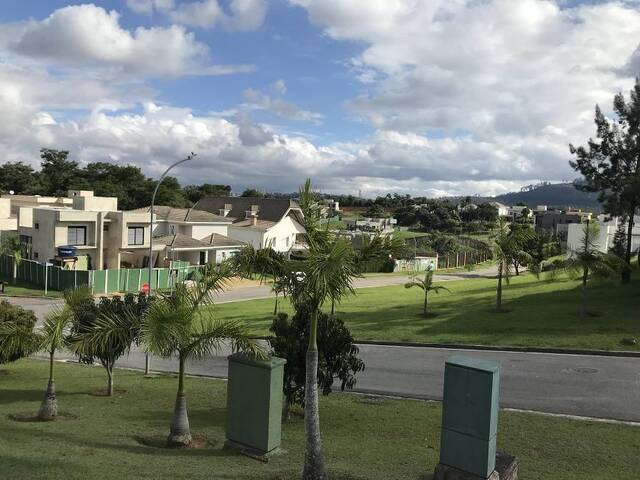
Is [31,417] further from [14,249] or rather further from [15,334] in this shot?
Answer: [14,249]

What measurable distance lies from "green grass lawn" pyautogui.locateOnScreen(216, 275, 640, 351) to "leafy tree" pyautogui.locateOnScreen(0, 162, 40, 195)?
82312 mm

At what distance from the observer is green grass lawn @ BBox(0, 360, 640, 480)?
Result: 8.78 m

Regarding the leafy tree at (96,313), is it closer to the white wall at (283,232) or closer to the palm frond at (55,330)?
the palm frond at (55,330)

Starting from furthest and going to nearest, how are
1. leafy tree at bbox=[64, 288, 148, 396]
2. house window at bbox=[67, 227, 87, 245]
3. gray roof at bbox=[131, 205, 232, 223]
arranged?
gray roof at bbox=[131, 205, 232, 223] < house window at bbox=[67, 227, 87, 245] < leafy tree at bbox=[64, 288, 148, 396]

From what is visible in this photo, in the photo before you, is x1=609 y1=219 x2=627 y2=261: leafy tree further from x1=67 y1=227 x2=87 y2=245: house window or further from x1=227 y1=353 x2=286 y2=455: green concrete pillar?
x1=67 y1=227 x2=87 y2=245: house window

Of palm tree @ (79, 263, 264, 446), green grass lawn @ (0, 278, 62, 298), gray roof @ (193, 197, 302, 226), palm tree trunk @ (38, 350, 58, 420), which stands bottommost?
green grass lawn @ (0, 278, 62, 298)

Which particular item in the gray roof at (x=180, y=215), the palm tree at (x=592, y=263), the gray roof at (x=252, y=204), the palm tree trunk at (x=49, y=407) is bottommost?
the palm tree trunk at (x=49, y=407)

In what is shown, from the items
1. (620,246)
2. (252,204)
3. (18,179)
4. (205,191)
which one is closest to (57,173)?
(18,179)

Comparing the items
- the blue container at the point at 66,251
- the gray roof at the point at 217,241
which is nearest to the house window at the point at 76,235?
the blue container at the point at 66,251

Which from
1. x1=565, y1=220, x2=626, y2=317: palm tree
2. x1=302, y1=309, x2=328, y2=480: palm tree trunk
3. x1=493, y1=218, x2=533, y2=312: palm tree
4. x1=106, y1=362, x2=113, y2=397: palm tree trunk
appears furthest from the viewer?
x1=493, y1=218, x2=533, y2=312: palm tree

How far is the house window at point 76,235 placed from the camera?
4806cm

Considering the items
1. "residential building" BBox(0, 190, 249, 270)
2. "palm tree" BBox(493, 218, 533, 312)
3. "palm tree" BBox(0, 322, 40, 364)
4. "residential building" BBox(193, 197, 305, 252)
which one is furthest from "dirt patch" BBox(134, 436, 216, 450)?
"residential building" BBox(193, 197, 305, 252)

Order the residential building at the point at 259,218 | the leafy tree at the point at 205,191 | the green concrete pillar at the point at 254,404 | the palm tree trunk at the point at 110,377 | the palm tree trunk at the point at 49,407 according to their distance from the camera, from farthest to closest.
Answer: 1. the leafy tree at the point at 205,191
2. the residential building at the point at 259,218
3. the palm tree trunk at the point at 110,377
4. the palm tree trunk at the point at 49,407
5. the green concrete pillar at the point at 254,404

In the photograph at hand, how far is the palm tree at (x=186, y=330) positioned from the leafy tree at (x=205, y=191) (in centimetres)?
10909
